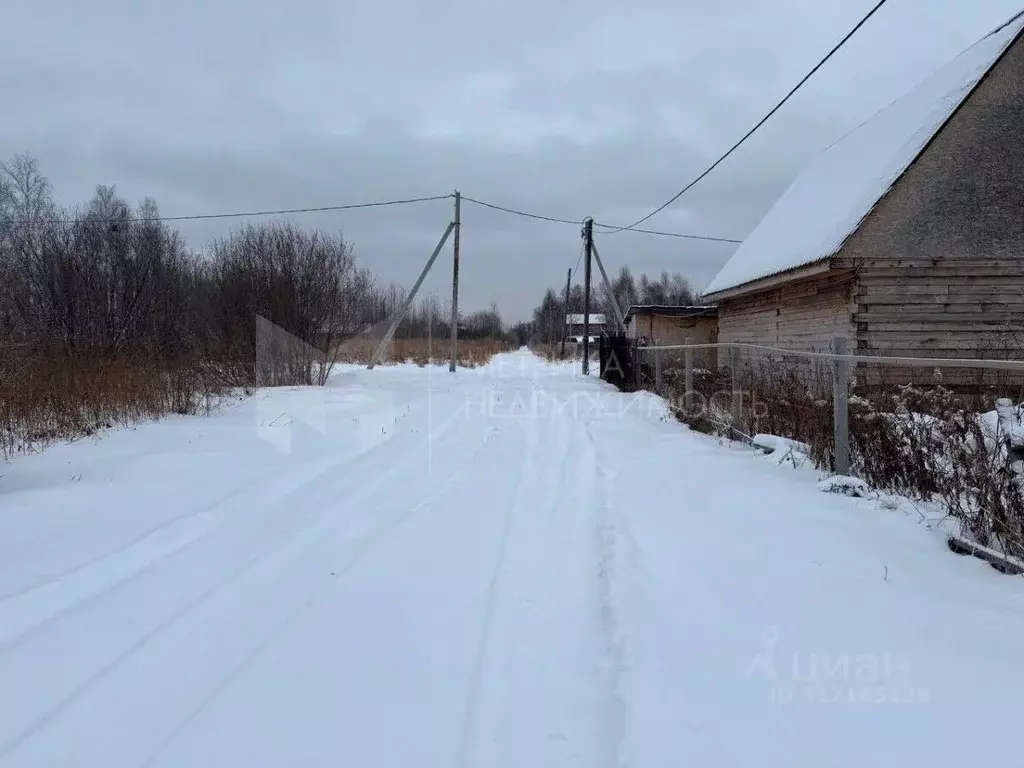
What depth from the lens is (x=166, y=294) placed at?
1495 cm

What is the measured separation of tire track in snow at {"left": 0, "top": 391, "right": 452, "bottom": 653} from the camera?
2.98m

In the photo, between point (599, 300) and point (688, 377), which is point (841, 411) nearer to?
point (688, 377)

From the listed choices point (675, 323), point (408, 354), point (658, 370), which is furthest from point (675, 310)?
point (658, 370)

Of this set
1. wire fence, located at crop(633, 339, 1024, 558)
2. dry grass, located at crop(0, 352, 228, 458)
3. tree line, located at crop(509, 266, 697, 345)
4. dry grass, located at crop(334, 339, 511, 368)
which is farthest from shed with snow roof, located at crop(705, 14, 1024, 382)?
tree line, located at crop(509, 266, 697, 345)

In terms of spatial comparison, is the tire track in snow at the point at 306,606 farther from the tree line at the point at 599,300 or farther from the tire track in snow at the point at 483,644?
the tree line at the point at 599,300

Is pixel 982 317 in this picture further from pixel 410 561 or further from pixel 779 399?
pixel 410 561

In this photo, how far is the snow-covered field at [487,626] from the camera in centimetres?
213

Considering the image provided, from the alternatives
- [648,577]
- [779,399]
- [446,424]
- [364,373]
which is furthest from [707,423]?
[364,373]

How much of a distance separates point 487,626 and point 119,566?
2.35 meters

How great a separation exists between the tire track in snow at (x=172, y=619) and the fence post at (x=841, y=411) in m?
4.14

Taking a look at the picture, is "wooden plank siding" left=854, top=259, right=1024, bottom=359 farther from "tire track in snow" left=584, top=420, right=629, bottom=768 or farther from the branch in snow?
"tire track in snow" left=584, top=420, right=629, bottom=768

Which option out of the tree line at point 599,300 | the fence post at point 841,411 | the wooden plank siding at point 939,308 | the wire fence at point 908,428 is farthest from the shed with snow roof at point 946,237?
the tree line at point 599,300

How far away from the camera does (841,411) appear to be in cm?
533

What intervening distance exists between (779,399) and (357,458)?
5175 mm
